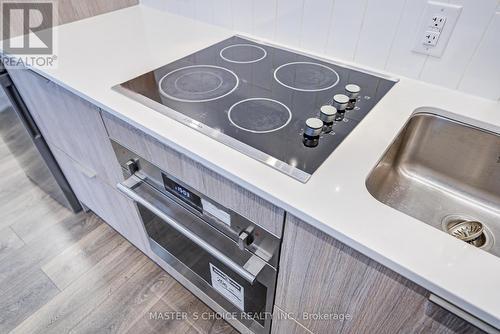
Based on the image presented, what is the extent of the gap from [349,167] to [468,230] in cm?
37

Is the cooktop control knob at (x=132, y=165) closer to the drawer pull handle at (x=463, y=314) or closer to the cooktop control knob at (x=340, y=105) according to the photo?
the cooktop control knob at (x=340, y=105)

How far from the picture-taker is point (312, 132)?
0.67 meters

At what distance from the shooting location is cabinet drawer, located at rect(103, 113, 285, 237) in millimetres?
625

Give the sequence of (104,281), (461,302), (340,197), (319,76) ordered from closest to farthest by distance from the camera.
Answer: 1. (461,302)
2. (340,197)
3. (319,76)
4. (104,281)

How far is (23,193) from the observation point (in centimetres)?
177

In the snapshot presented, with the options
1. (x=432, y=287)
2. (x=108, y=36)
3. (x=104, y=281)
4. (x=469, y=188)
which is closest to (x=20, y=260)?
(x=104, y=281)

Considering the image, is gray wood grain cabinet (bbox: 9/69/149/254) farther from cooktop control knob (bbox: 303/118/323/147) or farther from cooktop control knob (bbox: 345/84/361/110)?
cooktop control knob (bbox: 345/84/361/110)

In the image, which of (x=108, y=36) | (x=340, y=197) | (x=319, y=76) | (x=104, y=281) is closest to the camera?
(x=340, y=197)

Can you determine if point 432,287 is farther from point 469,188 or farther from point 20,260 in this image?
point 20,260

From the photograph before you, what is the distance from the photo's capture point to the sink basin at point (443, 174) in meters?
0.75

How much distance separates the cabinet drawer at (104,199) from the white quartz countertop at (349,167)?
0.44 metres

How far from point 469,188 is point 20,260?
6.08 feet
